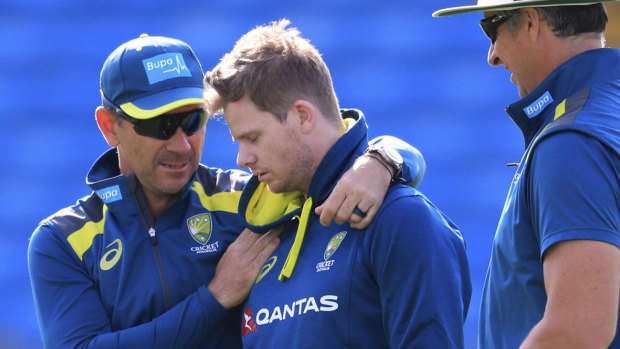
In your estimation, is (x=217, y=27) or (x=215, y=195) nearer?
(x=215, y=195)

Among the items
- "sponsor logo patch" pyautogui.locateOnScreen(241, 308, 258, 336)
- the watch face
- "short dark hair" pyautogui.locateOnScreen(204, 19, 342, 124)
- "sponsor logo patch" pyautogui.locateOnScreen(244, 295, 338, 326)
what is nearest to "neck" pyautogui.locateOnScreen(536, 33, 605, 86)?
the watch face

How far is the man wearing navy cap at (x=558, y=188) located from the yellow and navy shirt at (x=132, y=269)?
70 centimetres

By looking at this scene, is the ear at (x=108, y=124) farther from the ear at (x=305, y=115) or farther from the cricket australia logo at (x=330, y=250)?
the cricket australia logo at (x=330, y=250)

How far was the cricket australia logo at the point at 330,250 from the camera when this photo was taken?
74.9 inches

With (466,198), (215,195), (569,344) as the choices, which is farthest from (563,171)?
(466,198)

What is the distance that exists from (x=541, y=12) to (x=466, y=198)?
3521 millimetres

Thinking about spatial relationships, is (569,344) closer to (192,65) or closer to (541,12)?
(541,12)

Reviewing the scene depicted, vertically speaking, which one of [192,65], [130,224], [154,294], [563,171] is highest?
[192,65]

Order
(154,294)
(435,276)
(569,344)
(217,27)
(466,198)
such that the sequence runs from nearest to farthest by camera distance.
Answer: (569,344) < (435,276) < (154,294) < (466,198) < (217,27)

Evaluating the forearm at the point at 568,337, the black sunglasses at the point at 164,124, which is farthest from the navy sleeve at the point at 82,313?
the forearm at the point at 568,337

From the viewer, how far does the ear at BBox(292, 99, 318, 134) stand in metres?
2.00

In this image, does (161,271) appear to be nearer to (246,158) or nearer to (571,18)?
(246,158)

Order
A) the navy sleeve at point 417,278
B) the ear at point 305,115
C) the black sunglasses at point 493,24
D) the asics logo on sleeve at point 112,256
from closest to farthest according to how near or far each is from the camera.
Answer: the navy sleeve at point 417,278, the black sunglasses at point 493,24, the ear at point 305,115, the asics logo on sleeve at point 112,256

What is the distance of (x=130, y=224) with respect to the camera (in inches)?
89.6
